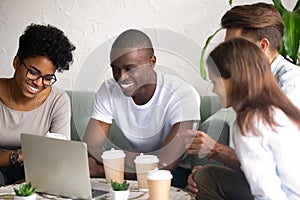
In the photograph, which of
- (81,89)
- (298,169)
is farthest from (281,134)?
(81,89)

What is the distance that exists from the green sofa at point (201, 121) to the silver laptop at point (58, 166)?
1.61 feet

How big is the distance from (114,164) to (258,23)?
0.61 meters

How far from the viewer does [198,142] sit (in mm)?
1896

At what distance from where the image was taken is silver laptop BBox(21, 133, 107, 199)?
1.63 meters

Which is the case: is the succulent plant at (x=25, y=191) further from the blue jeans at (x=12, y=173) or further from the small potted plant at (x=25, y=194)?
the blue jeans at (x=12, y=173)

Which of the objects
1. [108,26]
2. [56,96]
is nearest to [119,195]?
[56,96]

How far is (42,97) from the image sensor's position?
7.57 ft

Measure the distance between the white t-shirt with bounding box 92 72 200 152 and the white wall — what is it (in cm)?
31

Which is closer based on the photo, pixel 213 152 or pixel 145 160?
pixel 145 160

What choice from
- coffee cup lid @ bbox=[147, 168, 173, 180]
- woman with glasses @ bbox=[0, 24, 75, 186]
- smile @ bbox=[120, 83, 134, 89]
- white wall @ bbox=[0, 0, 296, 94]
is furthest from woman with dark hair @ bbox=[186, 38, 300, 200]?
white wall @ bbox=[0, 0, 296, 94]

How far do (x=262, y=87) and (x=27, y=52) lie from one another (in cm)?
99

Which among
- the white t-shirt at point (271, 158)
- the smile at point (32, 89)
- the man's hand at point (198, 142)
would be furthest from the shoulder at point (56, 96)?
the white t-shirt at point (271, 158)

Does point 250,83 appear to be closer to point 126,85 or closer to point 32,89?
point 126,85

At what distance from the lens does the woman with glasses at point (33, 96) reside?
2168 millimetres
